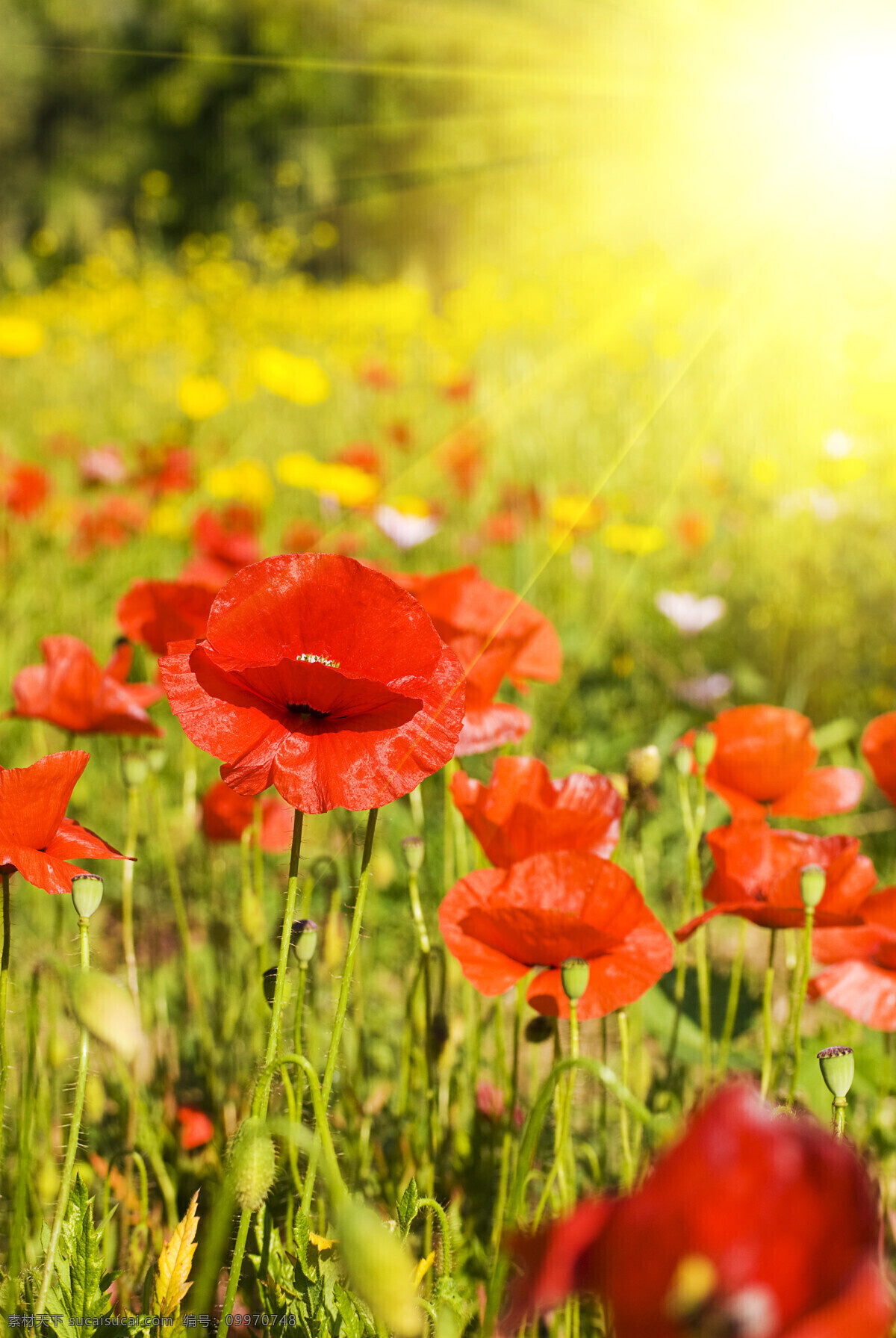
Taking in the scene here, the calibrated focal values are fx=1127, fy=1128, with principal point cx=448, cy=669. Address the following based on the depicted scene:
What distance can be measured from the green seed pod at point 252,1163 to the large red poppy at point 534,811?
319mm

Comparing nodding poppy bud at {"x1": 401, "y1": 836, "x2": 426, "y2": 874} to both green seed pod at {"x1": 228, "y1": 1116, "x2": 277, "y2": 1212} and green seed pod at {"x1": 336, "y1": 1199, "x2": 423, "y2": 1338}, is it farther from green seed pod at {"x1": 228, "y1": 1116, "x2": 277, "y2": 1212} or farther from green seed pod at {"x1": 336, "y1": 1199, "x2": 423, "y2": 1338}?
green seed pod at {"x1": 336, "y1": 1199, "x2": 423, "y2": 1338}

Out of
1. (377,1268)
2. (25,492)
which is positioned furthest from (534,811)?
(25,492)

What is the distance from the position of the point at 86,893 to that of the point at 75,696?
14.7 inches

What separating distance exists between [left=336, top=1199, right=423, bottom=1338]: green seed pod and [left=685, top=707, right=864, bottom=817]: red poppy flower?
62cm

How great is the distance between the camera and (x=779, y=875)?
91cm

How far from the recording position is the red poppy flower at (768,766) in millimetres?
1029

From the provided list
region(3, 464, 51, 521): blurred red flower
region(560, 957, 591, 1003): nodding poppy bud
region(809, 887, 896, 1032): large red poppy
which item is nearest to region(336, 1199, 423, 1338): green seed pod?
region(560, 957, 591, 1003): nodding poppy bud

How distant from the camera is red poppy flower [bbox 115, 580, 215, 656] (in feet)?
3.48

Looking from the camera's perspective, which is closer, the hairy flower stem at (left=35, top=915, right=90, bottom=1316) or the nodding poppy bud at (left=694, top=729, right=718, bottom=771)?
the hairy flower stem at (left=35, top=915, right=90, bottom=1316)

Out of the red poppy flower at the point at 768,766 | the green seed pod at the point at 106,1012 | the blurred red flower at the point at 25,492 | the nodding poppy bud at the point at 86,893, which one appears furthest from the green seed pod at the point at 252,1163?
the blurred red flower at the point at 25,492

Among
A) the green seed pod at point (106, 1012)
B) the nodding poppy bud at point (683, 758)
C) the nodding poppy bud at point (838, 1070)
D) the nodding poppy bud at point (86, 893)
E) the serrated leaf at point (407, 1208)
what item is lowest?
the serrated leaf at point (407, 1208)

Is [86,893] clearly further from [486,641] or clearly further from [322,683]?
[486,641]

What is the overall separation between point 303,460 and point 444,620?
199 cm

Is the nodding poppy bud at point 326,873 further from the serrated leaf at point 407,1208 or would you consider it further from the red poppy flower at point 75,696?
the serrated leaf at point 407,1208
